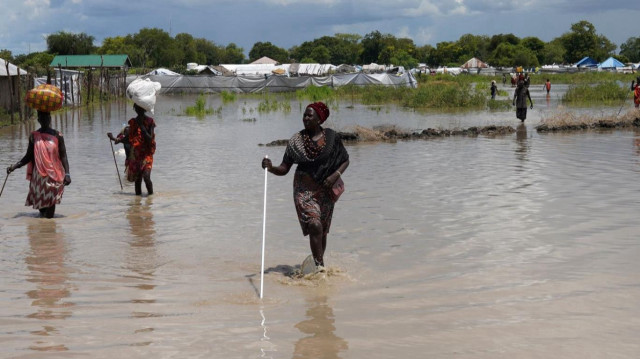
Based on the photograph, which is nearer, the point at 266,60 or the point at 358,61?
the point at 266,60

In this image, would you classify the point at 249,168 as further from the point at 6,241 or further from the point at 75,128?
the point at 75,128

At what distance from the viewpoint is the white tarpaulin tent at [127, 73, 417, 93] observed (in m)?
55.2

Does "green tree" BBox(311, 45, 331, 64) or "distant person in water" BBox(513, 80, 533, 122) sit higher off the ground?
"green tree" BBox(311, 45, 331, 64)

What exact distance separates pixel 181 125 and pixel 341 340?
73.7ft

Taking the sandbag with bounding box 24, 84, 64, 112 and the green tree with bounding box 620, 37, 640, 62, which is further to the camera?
the green tree with bounding box 620, 37, 640, 62

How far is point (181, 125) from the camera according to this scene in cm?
2719

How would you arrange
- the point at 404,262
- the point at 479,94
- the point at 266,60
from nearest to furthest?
the point at 404,262, the point at 479,94, the point at 266,60

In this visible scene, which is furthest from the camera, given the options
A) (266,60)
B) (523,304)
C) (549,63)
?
(549,63)

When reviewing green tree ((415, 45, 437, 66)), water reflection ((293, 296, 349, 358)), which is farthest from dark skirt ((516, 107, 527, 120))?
green tree ((415, 45, 437, 66))

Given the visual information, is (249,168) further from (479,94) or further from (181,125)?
(479,94)

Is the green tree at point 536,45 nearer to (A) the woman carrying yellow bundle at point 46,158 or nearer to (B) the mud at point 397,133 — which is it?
(B) the mud at point 397,133

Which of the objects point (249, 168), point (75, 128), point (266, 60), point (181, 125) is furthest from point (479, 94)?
point (266, 60)

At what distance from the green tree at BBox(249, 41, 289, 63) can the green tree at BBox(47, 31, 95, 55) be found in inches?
2387

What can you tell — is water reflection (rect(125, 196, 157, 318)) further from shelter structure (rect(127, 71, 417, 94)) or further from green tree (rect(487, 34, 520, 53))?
green tree (rect(487, 34, 520, 53))
